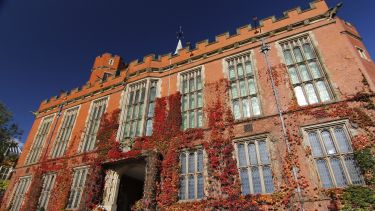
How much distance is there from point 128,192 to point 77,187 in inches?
140

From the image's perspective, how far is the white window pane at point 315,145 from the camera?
10.8 meters

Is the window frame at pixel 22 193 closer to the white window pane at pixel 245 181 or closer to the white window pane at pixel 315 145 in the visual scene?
the white window pane at pixel 245 181

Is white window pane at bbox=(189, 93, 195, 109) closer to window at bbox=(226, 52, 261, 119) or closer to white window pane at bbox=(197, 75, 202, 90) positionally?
white window pane at bbox=(197, 75, 202, 90)

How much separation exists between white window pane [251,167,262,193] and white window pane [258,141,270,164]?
1.86ft

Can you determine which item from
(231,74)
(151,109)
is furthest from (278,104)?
(151,109)

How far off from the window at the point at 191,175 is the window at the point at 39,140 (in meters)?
15.1

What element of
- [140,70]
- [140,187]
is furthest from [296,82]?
[140,187]

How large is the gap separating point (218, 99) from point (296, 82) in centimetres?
449

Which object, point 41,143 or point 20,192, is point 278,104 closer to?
point 41,143

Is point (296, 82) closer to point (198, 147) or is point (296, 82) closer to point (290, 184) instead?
point (290, 184)

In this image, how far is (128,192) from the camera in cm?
1700

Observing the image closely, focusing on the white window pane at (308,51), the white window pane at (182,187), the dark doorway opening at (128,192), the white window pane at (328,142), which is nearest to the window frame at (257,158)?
the white window pane at (328,142)

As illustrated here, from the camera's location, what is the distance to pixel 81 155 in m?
17.8

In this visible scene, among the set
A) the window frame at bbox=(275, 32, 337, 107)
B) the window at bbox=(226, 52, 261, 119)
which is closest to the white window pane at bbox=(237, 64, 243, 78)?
the window at bbox=(226, 52, 261, 119)
